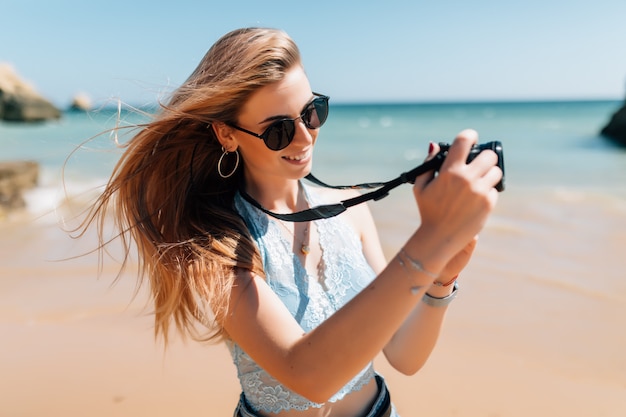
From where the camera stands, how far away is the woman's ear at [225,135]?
190 centimetres

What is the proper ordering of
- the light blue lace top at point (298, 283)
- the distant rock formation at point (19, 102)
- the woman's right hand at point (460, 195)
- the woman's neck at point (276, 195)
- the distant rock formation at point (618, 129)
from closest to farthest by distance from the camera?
1. the woman's right hand at point (460, 195)
2. the light blue lace top at point (298, 283)
3. the woman's neck at point (276, 195)
4. the distant rock formation at point (618, 129)
5. the distant rock formation at point (19, 102)

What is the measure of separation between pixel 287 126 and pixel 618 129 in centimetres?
2165

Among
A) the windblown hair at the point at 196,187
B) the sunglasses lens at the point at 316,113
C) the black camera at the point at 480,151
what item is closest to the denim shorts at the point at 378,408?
the windblown hair at the point at 196,187

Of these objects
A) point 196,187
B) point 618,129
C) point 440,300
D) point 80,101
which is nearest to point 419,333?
point 440,300

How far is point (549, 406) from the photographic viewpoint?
3158 mm

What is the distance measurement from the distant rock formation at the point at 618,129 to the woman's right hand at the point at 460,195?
65.7ft

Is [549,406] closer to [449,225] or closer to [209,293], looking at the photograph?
[209,293]

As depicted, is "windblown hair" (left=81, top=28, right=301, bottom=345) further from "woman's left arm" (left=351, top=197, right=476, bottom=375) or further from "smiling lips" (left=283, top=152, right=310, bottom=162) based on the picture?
"woman's left arm" (left=351, top=197, right=476, bottom=375)

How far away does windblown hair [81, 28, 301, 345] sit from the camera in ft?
5.54

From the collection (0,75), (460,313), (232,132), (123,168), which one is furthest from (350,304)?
(0,75)

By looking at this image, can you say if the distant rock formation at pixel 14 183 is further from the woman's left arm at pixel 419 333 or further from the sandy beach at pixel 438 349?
the woman's left arm at pixel 419 333

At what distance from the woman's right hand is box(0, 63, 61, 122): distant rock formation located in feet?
116

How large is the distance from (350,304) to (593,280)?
13.8ft

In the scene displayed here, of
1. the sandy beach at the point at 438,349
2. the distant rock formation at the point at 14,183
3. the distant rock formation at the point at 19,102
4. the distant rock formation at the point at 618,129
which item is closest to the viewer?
the sandy beach at the point at 438,349
